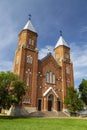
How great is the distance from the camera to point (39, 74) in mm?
38219

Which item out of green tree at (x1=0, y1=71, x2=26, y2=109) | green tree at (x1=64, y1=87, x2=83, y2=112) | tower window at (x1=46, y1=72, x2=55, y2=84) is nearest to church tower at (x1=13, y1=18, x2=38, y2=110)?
tower window at (x1=46, y1=72, x2=55, y2=84)

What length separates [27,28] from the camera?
40.2m

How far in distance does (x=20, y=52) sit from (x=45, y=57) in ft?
24.3

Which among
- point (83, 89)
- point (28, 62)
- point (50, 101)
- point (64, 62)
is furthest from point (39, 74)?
point (83, 89)

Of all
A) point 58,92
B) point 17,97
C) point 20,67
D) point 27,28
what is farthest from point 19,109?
point 27,28

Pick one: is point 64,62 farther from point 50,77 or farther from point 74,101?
point 74,101

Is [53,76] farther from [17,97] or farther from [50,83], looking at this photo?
[17,97]

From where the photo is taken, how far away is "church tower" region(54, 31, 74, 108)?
4203 centimetres

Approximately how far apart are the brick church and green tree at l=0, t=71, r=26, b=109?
22.5 feet

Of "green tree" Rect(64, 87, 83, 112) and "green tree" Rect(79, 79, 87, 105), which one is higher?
"green tree" Rect(79, 79, 87, 105)

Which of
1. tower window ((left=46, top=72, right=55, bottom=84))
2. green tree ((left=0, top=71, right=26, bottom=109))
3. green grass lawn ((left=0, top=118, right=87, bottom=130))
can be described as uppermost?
tower window ((left=46, top=72, right=55, bottom=84))

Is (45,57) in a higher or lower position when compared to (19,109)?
higher

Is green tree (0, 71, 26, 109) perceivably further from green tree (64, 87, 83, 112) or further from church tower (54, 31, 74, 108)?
church tower (54, 31, 74, 108)

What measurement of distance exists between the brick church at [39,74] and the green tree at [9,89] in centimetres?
684
